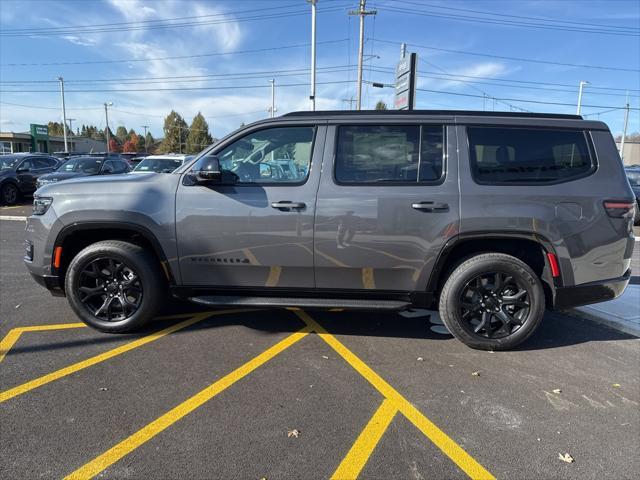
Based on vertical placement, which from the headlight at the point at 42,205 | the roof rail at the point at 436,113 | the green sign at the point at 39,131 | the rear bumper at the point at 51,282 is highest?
the green sign at the point at 39,131

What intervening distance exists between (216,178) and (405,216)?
1.60 meters

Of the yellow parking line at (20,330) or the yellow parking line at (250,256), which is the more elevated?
the yellow parking line at (250,256)

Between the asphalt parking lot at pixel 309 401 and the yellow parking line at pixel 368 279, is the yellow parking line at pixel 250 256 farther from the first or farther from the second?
the yellow parking line at pixel 368 279

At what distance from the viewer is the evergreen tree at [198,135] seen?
86.4m

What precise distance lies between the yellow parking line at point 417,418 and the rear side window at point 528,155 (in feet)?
5.97

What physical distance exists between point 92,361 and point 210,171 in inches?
71.4

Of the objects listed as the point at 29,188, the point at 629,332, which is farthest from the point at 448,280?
the point at 29,188

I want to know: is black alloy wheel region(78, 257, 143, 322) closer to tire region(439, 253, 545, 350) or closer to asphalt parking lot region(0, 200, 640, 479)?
asphalt parking lot region(0, 200, 640, 479)

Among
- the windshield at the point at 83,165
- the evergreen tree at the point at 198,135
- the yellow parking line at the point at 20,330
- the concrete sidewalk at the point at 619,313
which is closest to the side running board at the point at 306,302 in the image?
the yellow parking line at the point at 20,330

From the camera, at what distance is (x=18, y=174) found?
48.8 ft

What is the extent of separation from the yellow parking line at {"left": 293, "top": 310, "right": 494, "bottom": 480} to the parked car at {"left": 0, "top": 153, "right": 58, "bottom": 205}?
48.9 ft

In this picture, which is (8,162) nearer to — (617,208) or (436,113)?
(436,113)

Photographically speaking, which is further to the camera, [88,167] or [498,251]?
[88,167]

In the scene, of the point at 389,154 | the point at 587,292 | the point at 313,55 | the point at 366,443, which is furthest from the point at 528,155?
the point at 313,55
